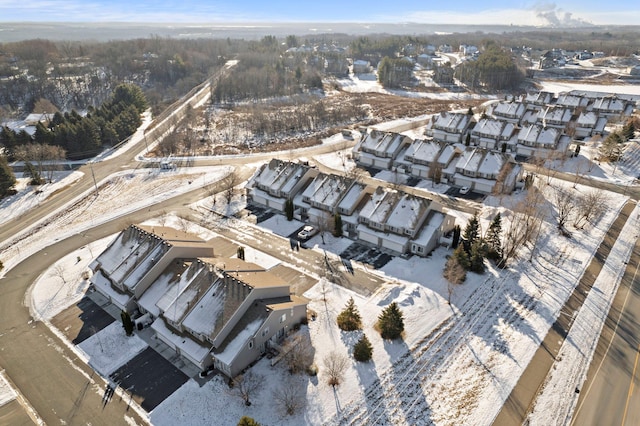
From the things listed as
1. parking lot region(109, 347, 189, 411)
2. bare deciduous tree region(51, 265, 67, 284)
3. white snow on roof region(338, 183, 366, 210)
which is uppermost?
white snow on roof region(338, 183, 366, 210)

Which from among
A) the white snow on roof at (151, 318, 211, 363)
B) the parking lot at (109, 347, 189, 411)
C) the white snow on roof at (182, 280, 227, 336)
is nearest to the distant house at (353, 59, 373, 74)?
the white snow on roof at (182, 280, 227, 336)

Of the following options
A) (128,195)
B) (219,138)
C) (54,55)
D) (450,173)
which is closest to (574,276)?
(450,173)

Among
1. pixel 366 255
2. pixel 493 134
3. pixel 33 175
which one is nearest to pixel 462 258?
pixel 366 255

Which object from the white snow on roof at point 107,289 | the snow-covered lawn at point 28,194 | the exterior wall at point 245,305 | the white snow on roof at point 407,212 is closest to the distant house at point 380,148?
the white snow on roof at point 407,212

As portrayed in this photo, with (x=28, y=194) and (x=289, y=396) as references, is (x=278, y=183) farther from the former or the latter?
(x=28, y=194)

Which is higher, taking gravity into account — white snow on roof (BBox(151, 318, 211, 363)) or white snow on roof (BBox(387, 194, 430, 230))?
white snow on roof (BBox(387, 194, 430, 230))

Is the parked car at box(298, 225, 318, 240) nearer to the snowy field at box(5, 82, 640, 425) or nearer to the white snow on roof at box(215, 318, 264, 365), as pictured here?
the snowy field at box(5, 82, 640, 425)

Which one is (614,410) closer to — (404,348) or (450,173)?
(404,348)

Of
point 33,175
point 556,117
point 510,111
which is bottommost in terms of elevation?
point 33,175
